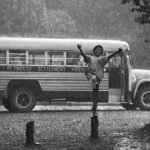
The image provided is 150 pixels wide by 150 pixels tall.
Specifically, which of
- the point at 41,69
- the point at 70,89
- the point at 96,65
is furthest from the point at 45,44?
the point at 96,65

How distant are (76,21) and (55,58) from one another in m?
25.3

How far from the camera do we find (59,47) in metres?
20.3

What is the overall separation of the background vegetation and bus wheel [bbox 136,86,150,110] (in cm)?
1728

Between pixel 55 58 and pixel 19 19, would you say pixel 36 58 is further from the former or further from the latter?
pixel 19 19

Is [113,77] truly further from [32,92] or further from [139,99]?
[32,92]

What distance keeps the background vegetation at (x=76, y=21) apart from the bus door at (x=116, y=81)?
57.1 feet

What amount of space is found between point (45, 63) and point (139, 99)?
3.78 meters

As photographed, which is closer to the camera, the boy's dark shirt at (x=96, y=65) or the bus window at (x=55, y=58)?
the boy's dark shirt at (x=96, y=65)

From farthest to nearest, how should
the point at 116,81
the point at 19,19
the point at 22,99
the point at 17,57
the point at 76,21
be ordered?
1. the point at 76,21
2. the point at 19,19
3. the point at 116,81
4. the point at 22,99
5. the point at 17,57

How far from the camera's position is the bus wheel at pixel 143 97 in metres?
21.0

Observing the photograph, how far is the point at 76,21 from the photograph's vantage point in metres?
45.3

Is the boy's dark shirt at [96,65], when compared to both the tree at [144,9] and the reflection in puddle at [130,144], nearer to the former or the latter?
the reflection in puddle at [130,144]

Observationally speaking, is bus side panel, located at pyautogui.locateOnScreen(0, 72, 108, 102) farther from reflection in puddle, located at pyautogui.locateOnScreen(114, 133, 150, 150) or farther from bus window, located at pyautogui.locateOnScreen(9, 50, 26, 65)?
reflection in puddle, located at pyautogui.locateOnScreen(114, 133, 150, 150)

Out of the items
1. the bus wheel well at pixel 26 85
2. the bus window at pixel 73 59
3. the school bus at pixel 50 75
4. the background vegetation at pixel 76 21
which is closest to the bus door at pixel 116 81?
the school bus at pixel 50 75
